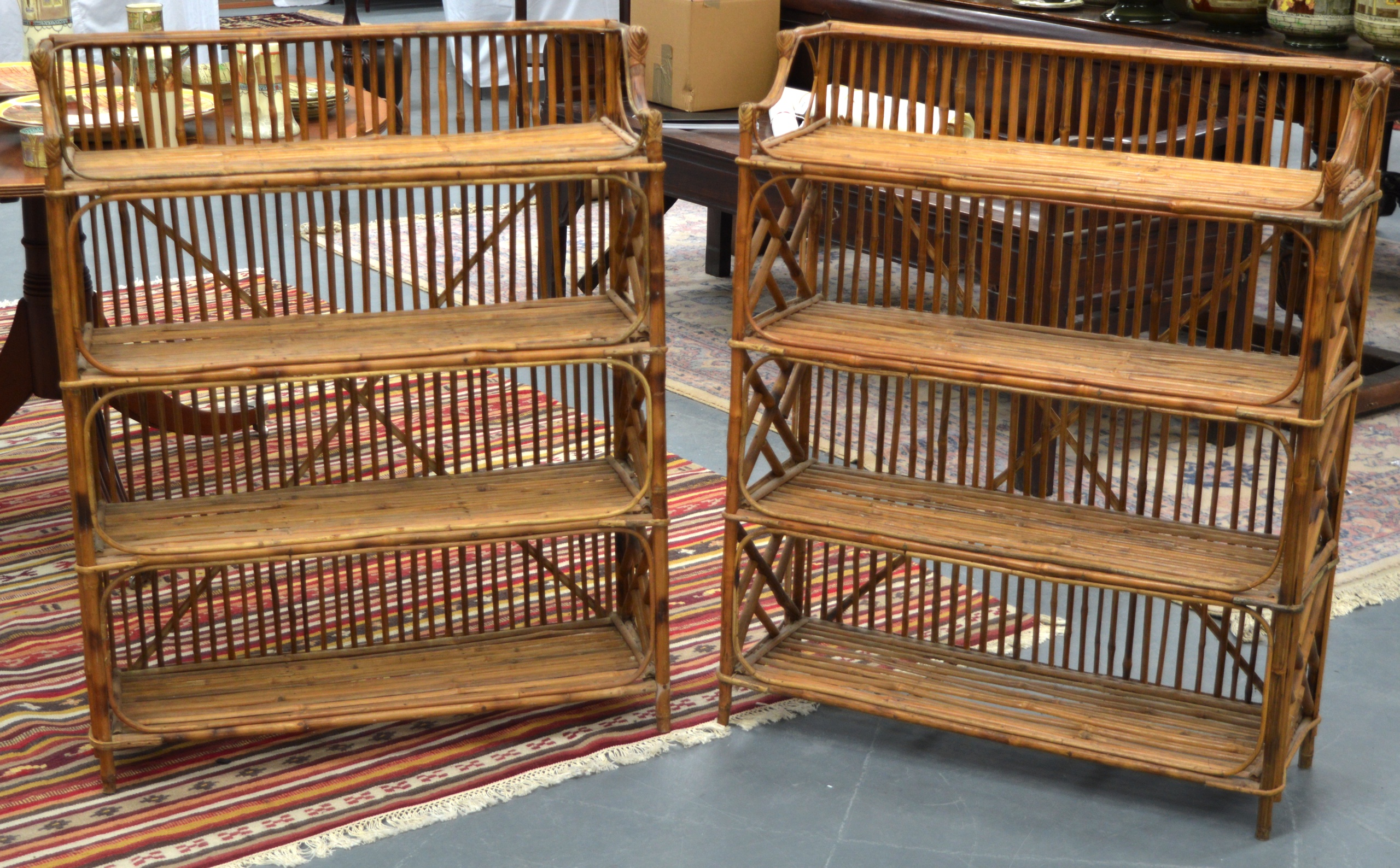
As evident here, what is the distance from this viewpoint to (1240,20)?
404 centimetres

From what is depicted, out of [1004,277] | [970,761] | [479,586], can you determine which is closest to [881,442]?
[1004,277]

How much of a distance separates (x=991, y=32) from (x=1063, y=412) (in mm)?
1943

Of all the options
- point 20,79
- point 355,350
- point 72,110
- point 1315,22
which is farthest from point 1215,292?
point 20,79

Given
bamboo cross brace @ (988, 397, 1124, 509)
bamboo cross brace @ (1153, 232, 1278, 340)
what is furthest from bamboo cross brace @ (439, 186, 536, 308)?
bamboo cross brace @ (1153, 232, 1278, 340)

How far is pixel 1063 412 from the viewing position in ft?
9.09

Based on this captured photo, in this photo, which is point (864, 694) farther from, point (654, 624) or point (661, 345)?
point (661, 345)

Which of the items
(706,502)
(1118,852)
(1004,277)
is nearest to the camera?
(1118,852)

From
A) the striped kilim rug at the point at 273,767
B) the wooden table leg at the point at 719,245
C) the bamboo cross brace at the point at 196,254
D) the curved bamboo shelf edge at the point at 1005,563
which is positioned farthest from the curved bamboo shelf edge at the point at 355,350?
the wooden table leg at the point at 719,245

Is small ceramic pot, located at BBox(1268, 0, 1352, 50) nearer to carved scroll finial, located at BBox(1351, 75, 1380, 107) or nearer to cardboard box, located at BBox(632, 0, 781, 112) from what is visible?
cardboard box, located at BBox(632, 0, 781, 112)

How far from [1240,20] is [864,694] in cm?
243

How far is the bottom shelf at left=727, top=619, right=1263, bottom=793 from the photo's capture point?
239cm

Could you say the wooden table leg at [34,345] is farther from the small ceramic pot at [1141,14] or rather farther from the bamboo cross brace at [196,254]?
the small ceramic pot at [1141,14]

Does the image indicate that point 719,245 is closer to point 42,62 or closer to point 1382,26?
point 1382,26

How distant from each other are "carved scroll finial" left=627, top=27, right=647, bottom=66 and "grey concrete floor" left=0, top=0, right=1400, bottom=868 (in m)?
1.14
